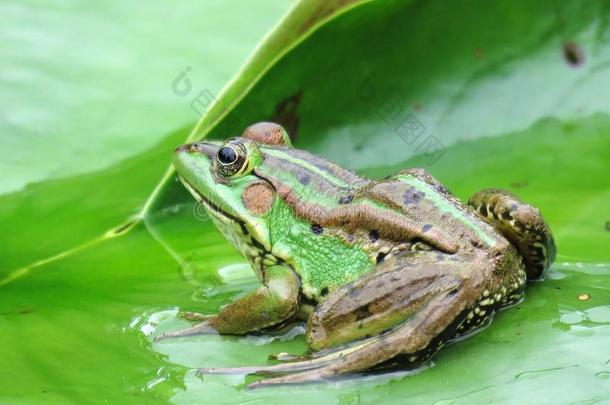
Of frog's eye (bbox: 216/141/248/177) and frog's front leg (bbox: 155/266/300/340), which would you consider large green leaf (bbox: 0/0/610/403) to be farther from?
frog's eye (bbox: 216/141/248/177)

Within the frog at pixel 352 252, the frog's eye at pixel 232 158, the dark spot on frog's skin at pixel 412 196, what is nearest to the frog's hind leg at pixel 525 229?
the frog at pixel 352 252

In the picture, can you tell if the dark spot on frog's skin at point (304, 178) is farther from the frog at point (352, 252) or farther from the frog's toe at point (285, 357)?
the frog's toe at point (285, 357)

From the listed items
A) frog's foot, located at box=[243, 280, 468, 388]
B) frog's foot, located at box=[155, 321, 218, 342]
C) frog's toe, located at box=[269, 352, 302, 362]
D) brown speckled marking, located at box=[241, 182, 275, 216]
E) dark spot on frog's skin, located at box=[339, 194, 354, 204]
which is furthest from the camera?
brown speckled marking, located at box=[241, 182, 275, 216]

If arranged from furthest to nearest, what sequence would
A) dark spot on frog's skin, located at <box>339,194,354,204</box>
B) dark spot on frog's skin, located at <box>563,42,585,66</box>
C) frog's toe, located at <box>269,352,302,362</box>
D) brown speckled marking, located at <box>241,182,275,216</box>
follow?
dark spot on frog's skin, located at <box>563,42,585,66</box>
brown speckled marking, located at <box>241,182,275,216</box>
dark spot on frog's skin, located at <box>339,194,354,204</box>
frog's toe, located at <box>269,352,302,362</box>

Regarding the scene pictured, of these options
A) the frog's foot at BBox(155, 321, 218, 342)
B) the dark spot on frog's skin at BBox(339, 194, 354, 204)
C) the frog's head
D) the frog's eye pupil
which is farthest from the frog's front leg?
the frog's eye pupil

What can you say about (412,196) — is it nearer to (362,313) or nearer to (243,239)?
(362,313)

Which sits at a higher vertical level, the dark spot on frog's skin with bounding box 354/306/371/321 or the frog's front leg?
the dark spot on frog's skin with bounding box 354/306/371/321

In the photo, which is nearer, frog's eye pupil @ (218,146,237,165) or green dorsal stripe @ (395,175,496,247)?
green dorsal stripe @ (395,175,496,247)
